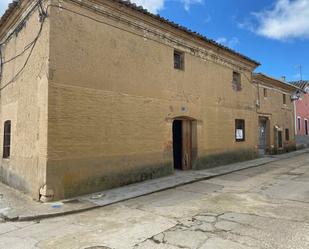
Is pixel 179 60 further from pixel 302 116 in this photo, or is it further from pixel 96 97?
pixel 302 116

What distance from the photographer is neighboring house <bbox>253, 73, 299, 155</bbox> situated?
19.1 meters

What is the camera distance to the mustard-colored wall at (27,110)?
8.00 metres

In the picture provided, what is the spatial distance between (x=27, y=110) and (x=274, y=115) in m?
16.8

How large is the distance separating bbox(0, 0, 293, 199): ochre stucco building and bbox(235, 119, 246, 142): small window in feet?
8.67

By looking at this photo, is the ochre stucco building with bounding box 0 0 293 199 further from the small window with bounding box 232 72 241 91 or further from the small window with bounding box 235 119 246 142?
the small window with bounding box 232 72 241 91

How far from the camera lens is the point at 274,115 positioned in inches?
816

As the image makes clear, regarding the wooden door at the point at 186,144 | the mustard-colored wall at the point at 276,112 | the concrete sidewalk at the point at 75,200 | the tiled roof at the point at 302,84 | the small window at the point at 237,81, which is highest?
the tiled roof at the point at 302,84

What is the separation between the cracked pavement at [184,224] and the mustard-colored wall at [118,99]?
5.38 ft

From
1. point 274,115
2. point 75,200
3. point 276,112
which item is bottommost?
point 75,200

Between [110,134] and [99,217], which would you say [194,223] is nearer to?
[99,217]

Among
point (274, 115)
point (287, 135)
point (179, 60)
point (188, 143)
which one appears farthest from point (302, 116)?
point (179, 60)

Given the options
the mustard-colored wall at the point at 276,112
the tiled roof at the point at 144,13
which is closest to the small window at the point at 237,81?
the tiled roof at the point at 144,13

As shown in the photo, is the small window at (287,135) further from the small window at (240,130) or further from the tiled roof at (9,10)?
the tiled roof at (9,10)

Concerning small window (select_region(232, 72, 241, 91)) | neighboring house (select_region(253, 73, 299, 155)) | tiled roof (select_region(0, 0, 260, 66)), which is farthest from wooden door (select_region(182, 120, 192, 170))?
neighboring house (select_region(253, 73, 299, 155))
